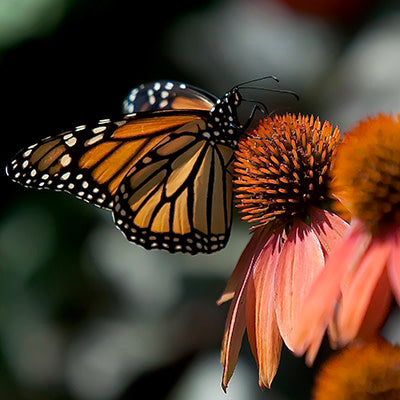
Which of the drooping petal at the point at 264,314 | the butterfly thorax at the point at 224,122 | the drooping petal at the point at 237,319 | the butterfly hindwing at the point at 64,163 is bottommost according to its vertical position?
the butterfly hindwing at the point at 64,163

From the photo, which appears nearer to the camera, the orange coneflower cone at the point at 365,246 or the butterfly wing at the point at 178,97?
the orange coneflower cone at the point at 365,246

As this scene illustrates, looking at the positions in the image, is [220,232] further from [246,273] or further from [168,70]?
[168,70]

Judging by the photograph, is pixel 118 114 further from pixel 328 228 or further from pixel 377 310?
pixel 377 310

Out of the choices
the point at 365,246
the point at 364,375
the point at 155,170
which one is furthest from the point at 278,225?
the point at 364,375

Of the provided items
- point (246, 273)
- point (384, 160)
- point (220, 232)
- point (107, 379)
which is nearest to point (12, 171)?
point (220, 232)

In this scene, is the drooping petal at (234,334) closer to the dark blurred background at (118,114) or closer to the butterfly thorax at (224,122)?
the butterfly thorax at (224,122)

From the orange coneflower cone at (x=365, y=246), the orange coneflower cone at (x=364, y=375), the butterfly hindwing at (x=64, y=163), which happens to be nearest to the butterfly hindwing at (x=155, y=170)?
the butterfly hindwing at (x=64, y=163)
